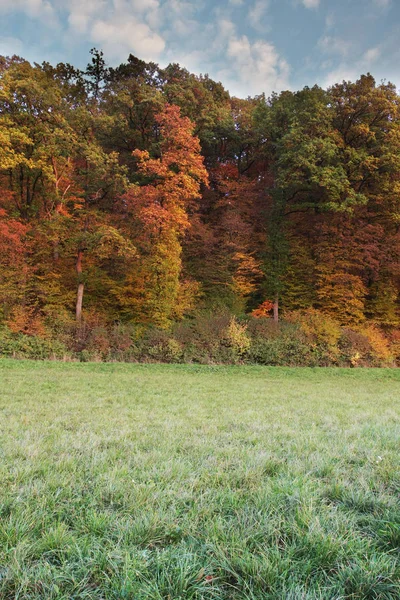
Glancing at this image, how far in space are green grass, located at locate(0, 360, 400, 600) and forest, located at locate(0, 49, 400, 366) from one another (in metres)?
13.8

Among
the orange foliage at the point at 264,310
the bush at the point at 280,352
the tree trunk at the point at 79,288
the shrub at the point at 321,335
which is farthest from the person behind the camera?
the orange foliage at the point at 264,310

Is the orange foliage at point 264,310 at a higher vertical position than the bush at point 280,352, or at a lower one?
higher

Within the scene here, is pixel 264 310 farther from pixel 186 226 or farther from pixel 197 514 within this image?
pixel 197 514

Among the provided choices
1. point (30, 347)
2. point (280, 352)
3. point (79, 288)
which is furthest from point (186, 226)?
point (30, 347)

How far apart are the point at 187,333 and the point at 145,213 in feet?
23.0

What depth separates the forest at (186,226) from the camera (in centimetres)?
1720

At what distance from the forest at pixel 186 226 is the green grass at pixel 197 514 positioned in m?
13.8

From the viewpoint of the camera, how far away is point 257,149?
2645 centimetres

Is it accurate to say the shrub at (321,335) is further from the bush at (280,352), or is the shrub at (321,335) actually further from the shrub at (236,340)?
the shrub at (236,340)

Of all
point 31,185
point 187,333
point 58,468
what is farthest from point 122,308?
point 58,468

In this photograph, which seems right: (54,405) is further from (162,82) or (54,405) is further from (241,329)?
(162,82)

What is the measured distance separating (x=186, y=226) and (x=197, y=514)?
18198 mm

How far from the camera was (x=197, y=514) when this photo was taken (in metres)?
1.77

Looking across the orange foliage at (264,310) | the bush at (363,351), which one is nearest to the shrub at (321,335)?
the bush at (363,351)
